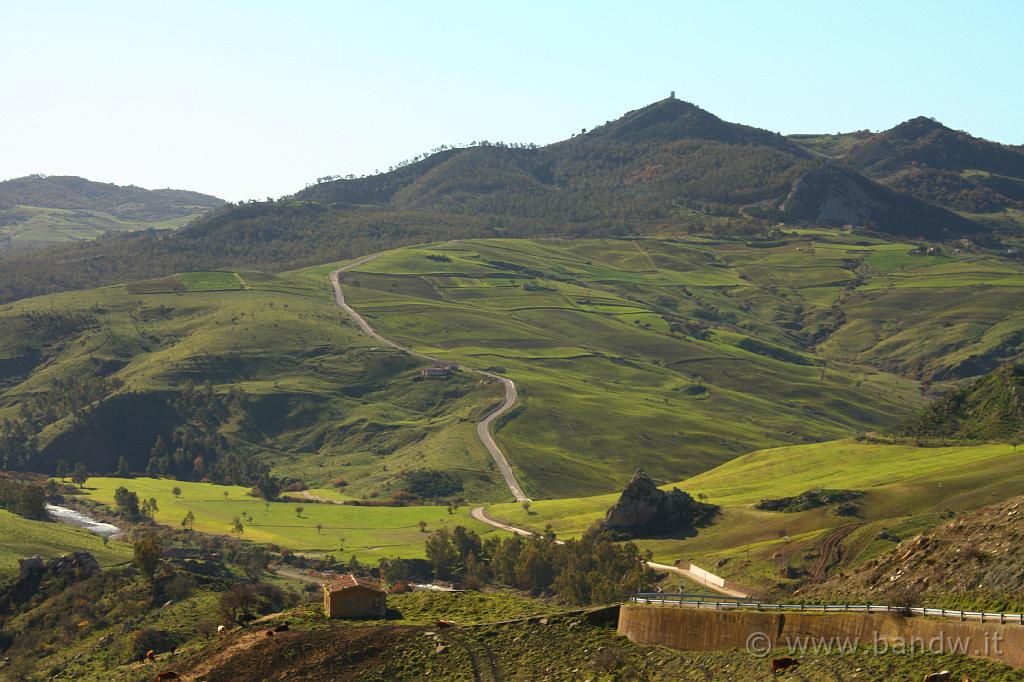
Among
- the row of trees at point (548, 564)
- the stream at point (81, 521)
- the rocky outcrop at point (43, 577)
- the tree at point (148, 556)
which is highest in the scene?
the tree at point (148, 556)

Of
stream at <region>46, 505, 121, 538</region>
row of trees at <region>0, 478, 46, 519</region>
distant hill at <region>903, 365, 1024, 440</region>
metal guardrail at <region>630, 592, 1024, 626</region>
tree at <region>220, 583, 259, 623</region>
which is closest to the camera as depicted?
metal guardrail at <region>630, 592, 1024, 626</region>

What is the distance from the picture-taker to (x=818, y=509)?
11431 centimetres

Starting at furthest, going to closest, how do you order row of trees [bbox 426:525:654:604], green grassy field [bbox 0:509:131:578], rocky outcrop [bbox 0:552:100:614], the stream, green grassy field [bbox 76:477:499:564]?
the stream, green grassy field [bbox 76:477:499:564], green grassy field [bbox 0:509:131:578], row of trees [bbox 426:525:654:604], rocky outcrop [bbox 0:552:100:614]

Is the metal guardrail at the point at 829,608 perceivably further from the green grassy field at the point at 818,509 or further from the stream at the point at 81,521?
the stream at the point at 81,521

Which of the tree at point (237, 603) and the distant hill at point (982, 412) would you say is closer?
the tree at point (237, 603)

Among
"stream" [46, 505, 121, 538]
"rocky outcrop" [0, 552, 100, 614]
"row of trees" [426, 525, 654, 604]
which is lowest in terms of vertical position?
"stream" [46, 505, 121, 538]

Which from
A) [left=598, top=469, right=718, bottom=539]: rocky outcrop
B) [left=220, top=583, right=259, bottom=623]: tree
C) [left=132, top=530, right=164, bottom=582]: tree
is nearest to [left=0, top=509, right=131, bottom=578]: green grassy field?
[left=132, top=530, right=164, bottom=582]: tree

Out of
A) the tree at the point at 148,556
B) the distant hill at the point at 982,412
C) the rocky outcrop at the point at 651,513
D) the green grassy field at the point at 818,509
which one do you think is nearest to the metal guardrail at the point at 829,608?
the green grassy field at the point at 818,509

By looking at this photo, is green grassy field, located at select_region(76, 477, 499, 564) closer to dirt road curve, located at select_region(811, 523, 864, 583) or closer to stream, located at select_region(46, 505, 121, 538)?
stream, located at select_region(46, 505, 121, 538)

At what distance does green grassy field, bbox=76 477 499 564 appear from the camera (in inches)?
5719

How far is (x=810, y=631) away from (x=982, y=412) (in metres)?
110

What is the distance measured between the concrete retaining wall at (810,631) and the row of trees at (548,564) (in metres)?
44.8

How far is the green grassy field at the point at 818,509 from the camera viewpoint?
98.9 metres

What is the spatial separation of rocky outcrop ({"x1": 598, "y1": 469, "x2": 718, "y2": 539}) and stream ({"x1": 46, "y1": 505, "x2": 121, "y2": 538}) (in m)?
62.9
